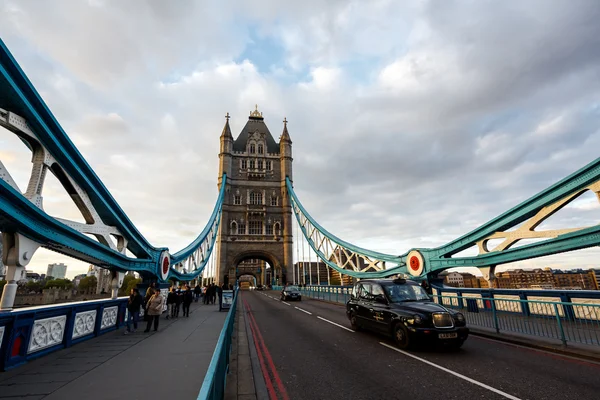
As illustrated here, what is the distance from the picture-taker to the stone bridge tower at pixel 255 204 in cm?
4741

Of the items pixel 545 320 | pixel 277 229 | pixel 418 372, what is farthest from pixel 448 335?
pixel 277 229

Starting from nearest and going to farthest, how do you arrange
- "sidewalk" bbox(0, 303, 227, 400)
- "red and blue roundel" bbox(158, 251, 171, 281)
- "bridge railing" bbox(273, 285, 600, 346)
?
1. "sidewalk" bbox(0, 303, 227, 400)
2. "bridge railing" bbox(273, 285, 600, 346)
3. "red and blue roundel" bbox(158, 251, 171, 281)

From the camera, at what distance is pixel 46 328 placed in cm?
682

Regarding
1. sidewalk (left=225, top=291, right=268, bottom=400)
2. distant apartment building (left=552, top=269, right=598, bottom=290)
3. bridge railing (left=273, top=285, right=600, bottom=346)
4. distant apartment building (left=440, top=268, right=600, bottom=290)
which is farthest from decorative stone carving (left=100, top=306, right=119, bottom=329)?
distant apartment building (left=552, top=269, right=598, bottom=290)

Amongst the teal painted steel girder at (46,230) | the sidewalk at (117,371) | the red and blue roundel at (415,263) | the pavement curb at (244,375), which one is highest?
the teal painted steel girder at (46,230)

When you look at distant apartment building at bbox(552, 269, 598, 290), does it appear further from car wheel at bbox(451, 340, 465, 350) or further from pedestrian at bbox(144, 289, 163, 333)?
pedestrian at bbox(144, 289, 163, 333)

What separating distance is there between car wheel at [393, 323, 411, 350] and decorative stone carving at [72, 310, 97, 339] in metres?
8.80

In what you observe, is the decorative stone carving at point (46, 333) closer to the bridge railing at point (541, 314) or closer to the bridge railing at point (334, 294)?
the bridge railing at point (541, 314)

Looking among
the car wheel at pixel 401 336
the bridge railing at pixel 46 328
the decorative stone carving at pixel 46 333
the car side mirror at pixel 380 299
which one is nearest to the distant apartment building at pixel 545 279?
the car side mirror at pixel 380 299

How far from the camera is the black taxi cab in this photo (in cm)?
689

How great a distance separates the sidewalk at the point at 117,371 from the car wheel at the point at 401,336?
187 inches

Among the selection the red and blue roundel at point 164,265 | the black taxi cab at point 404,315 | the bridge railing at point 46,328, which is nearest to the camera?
the bridge railing at point 46,328

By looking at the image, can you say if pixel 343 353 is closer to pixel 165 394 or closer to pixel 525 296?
pixel 165 394

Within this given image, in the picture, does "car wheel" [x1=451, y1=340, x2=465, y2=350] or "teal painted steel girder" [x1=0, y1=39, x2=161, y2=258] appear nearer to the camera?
"teal painted steel girder" [x1=0, y1=39, x2=161, y2=258]
